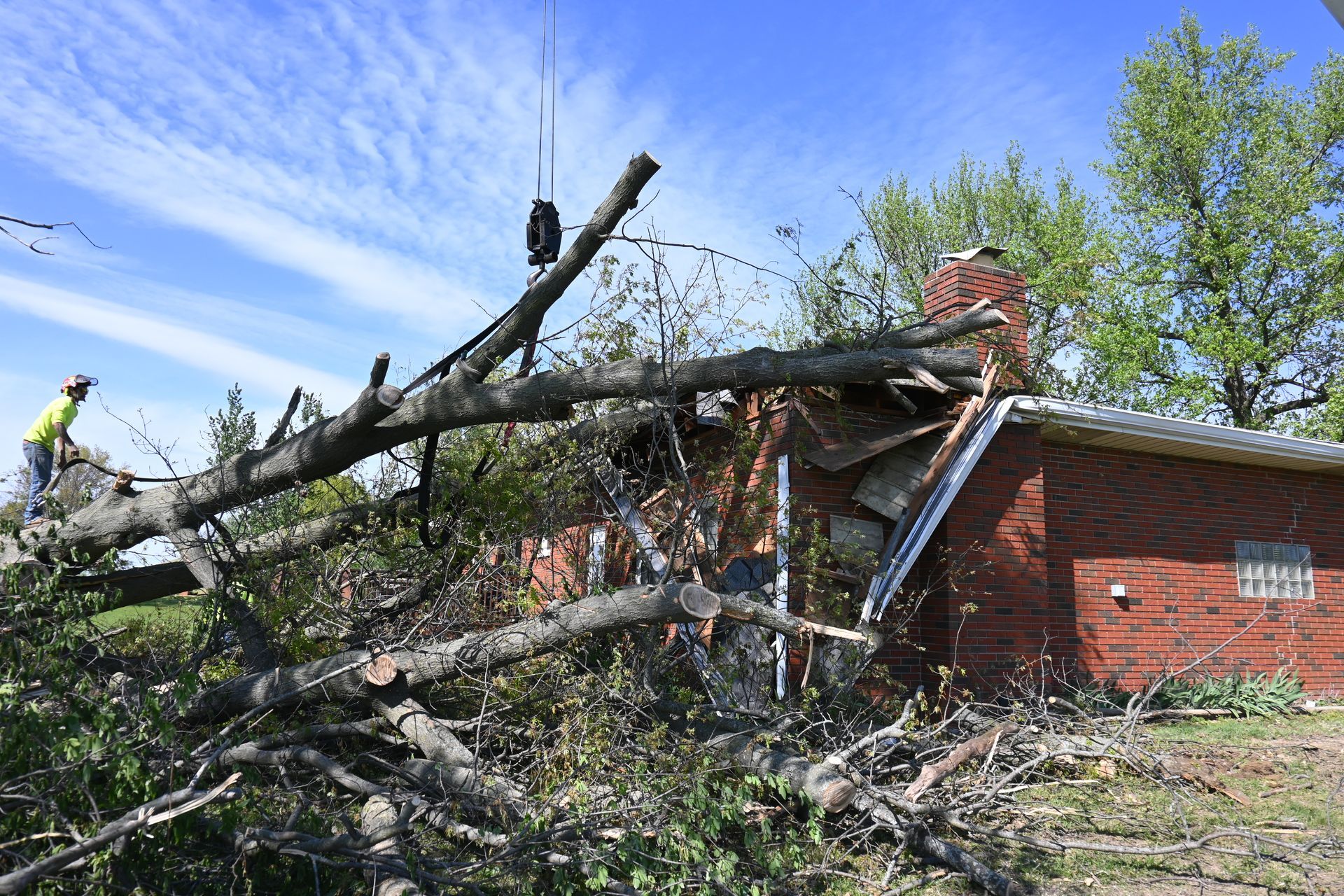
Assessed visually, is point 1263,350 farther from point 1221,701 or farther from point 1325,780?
point 1325,780

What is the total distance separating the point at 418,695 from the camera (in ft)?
21.3

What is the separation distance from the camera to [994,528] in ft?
29.4

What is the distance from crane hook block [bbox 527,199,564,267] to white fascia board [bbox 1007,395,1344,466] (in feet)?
14.2

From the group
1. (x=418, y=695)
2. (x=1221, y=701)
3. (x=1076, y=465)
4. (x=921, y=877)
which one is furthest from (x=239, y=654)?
(x=1221, y=701)

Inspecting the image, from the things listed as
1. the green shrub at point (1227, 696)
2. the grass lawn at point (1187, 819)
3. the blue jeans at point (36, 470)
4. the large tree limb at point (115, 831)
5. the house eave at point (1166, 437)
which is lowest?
the grass lawn at point (1187, 819)

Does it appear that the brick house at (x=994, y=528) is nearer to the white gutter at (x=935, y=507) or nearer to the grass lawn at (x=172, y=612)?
the white gutter at (x=935, y=507)

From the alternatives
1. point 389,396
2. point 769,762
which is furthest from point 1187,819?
point 389,396

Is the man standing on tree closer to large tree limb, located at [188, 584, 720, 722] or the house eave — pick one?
large tree limb, located at [188, 584, 720, 722]

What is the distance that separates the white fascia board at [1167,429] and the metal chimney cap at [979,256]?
A: 1542 mm

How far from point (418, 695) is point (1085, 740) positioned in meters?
4.68

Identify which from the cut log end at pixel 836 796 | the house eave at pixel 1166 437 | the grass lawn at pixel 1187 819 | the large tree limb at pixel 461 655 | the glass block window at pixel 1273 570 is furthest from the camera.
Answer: the glass block window at pixel 1273 570

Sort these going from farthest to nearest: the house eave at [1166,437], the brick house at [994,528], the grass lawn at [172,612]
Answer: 1. the house eave at [1166,437]
2. the brick house at [994,528]
3. the grass lawn at [172,612]

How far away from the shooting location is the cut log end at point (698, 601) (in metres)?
5.76

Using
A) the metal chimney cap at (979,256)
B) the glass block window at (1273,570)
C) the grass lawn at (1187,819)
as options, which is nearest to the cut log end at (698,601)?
the grass lawn at (1187,819)
